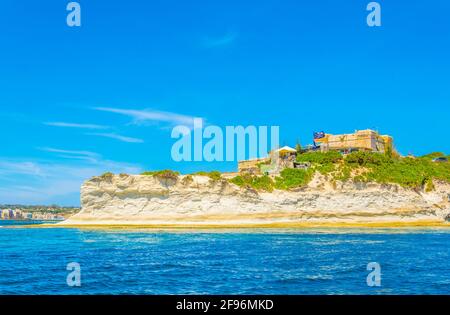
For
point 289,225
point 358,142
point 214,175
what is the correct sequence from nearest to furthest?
1. point 289,225
2. point 214,175
3. point 358,142

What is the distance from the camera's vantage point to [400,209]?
66.5 meters

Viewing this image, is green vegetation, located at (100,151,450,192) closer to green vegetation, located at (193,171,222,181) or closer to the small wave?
green vegetation, located at (193,171,222,181)

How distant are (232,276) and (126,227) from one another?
1769 inches

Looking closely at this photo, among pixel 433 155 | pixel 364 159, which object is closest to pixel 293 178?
pixel 364 159

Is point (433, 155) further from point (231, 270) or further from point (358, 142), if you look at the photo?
point (231, 270)

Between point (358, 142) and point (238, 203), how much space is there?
31.3m

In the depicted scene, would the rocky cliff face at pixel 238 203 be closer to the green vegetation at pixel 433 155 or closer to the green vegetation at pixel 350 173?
the green vegetation at pixel 350 173

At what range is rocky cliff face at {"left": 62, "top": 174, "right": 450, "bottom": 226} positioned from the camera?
65625 millimetres

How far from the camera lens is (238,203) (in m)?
66.8

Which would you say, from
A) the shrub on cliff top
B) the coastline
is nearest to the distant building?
the shrub on cliff top

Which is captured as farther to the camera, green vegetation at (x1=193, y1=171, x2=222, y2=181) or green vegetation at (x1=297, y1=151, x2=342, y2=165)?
green vegetation at (x1=297, y1=151, x2=342, y2=165)

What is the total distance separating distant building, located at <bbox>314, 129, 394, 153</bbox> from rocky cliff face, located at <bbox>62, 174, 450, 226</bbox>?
53.4 feet
